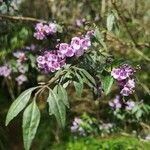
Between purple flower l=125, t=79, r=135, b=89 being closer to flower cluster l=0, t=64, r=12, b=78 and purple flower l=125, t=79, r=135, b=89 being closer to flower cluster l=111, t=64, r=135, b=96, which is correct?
flower cluster l=111, t=64, r=135, b=96

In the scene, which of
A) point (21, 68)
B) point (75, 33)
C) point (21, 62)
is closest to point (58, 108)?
point (75, 33)

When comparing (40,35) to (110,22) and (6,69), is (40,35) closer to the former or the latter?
(110,22)

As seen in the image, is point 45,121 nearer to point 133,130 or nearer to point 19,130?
point 19,130

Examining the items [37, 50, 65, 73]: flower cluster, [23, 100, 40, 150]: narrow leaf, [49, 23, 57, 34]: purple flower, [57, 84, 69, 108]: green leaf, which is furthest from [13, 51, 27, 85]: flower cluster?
[23, 100, 40, 150]: narrow leaf

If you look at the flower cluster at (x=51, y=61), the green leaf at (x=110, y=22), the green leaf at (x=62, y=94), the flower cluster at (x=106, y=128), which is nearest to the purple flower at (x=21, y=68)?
the flower cluster at (x=106, y=128)

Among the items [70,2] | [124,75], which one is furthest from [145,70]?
[124,75]

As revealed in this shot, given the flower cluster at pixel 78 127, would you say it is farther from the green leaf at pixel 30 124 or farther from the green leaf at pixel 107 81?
the green leaf at pixel 30 124

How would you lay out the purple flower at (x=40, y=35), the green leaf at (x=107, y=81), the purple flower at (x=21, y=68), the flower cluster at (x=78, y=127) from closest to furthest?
the green leaf at (x=107, y=81), the purple flower at (x=40, y=35), the purple flower at (x=21, y=68), the flower cluster at (x=78, y=127)
